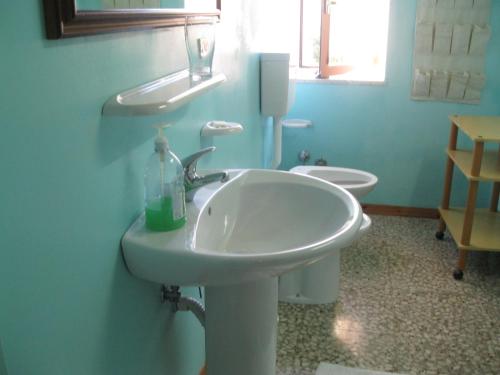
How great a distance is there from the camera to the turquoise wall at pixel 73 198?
82 cm

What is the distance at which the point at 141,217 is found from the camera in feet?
4.31

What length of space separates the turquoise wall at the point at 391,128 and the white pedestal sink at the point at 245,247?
1.87 metres

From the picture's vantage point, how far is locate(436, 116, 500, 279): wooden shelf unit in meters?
2.48

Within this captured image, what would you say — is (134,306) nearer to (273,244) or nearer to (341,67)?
(273,244)

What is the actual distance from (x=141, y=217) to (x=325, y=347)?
1209 millimetres

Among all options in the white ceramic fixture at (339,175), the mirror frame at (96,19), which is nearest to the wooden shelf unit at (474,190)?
the white ceramic fixture at (339,175)

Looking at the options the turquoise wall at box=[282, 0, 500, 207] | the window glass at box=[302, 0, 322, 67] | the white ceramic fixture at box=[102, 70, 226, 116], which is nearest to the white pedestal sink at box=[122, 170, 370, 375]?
the white ceramic fixture at box=[102, 70, 226, 116]

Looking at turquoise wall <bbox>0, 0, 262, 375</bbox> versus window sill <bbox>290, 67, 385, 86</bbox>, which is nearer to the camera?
turquoise wall <bbox>0, 0, 262, 375</bbox>

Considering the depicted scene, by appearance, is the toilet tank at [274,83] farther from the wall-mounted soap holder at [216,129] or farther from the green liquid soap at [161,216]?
the green liquid soap at [161,216]

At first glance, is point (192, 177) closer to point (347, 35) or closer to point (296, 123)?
point (296, 123)

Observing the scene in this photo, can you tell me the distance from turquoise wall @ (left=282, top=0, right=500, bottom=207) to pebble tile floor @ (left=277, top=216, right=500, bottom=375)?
55 centimetres

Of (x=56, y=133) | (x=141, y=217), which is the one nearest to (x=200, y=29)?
(x=141, y=217)

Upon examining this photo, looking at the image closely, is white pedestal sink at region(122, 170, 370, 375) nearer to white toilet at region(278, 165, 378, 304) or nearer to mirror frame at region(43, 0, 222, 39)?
mirror frame at region(43, 0, 222, 39)

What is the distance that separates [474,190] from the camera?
8.32 feet
